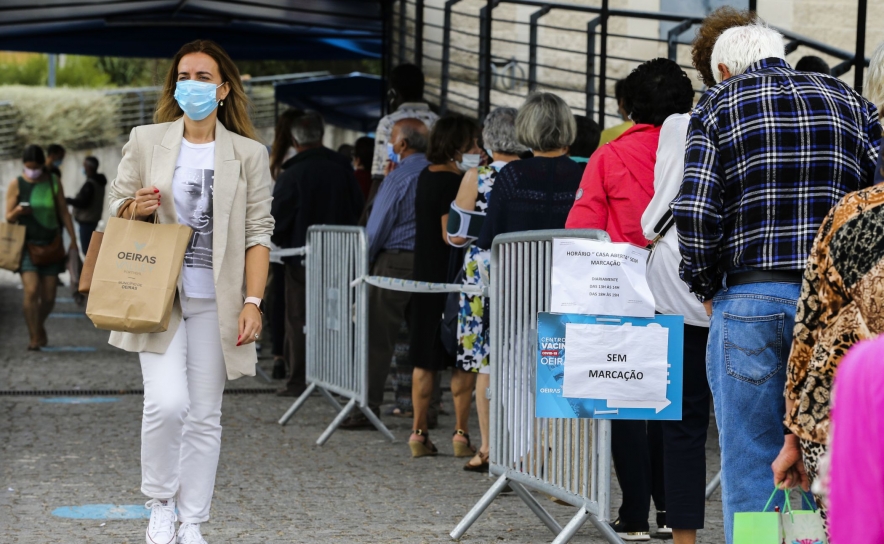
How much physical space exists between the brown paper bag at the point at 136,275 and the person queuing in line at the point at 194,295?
0.10 metres

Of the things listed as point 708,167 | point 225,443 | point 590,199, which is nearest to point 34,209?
point 225,443

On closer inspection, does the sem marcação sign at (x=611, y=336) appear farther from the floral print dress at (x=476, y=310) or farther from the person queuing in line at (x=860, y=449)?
the person queuing in line at (x=860, y=449)

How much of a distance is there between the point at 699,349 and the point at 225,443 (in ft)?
13.2

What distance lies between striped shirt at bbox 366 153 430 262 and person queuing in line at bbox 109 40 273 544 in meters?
3.30

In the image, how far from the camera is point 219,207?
518cm

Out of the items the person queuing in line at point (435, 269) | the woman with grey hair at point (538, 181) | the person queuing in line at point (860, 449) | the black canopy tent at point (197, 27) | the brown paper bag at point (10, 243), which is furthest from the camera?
the black canopy tent at point (197, 27)

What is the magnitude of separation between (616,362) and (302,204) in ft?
18.3

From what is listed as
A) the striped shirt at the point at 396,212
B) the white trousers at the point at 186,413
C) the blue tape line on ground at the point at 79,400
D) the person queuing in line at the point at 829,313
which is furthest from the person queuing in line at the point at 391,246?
the person queuing in line at the point at 829,313

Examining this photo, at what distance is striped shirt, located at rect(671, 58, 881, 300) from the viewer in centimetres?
401

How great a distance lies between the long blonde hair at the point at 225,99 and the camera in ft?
17.6

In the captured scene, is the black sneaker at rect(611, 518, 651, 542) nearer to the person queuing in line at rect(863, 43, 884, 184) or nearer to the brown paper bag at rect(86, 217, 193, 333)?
the brown paper bag at rect(86, 217, 193, 333)

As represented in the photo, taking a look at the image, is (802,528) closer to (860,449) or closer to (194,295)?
(860,449)

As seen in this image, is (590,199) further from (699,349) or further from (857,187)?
(857,187)

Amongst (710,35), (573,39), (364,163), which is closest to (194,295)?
(710,35)
